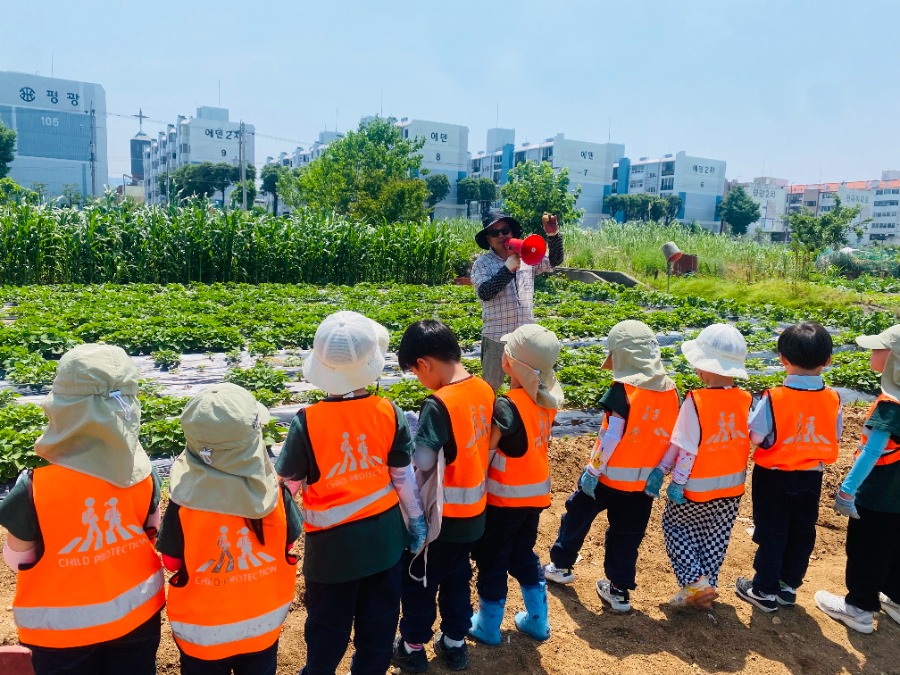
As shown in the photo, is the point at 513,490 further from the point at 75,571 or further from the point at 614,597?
the point at 75,571

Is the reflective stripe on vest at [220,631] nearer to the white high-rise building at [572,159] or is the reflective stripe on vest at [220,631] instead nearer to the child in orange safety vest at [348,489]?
the child in orange safety vest at [348,489]

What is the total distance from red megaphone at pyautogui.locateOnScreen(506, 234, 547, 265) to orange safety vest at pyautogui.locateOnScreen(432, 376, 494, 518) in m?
2.02

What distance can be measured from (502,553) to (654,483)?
33.3 inches

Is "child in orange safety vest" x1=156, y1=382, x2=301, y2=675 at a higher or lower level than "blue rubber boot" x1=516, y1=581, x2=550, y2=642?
higher

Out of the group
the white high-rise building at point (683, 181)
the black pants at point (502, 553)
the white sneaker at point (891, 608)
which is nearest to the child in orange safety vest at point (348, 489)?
the black pants at point (502, 553)

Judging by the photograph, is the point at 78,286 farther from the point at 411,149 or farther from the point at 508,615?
the point at 411,149

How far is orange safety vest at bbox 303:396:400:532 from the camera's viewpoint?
237 cm

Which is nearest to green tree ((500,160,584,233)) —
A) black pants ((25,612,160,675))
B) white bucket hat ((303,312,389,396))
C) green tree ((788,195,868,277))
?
green tree ((788,195,868,277))

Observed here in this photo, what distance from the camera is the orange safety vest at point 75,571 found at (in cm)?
196

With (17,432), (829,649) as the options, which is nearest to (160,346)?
(17,432)

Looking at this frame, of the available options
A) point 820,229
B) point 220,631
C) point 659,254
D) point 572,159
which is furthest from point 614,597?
point 572,159

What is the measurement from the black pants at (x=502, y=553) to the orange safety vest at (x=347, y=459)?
755 millimetres

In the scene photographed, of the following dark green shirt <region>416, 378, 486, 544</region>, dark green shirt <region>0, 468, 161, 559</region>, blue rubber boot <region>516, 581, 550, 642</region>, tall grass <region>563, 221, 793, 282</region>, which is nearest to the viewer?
dark green shirt <region>0, 468, 161, 559</region>

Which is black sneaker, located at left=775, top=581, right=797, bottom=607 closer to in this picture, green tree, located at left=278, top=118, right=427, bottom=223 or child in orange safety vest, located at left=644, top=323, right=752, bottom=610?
child in orange safety vest, located at left=644, top=323, right=752, bottom=610
